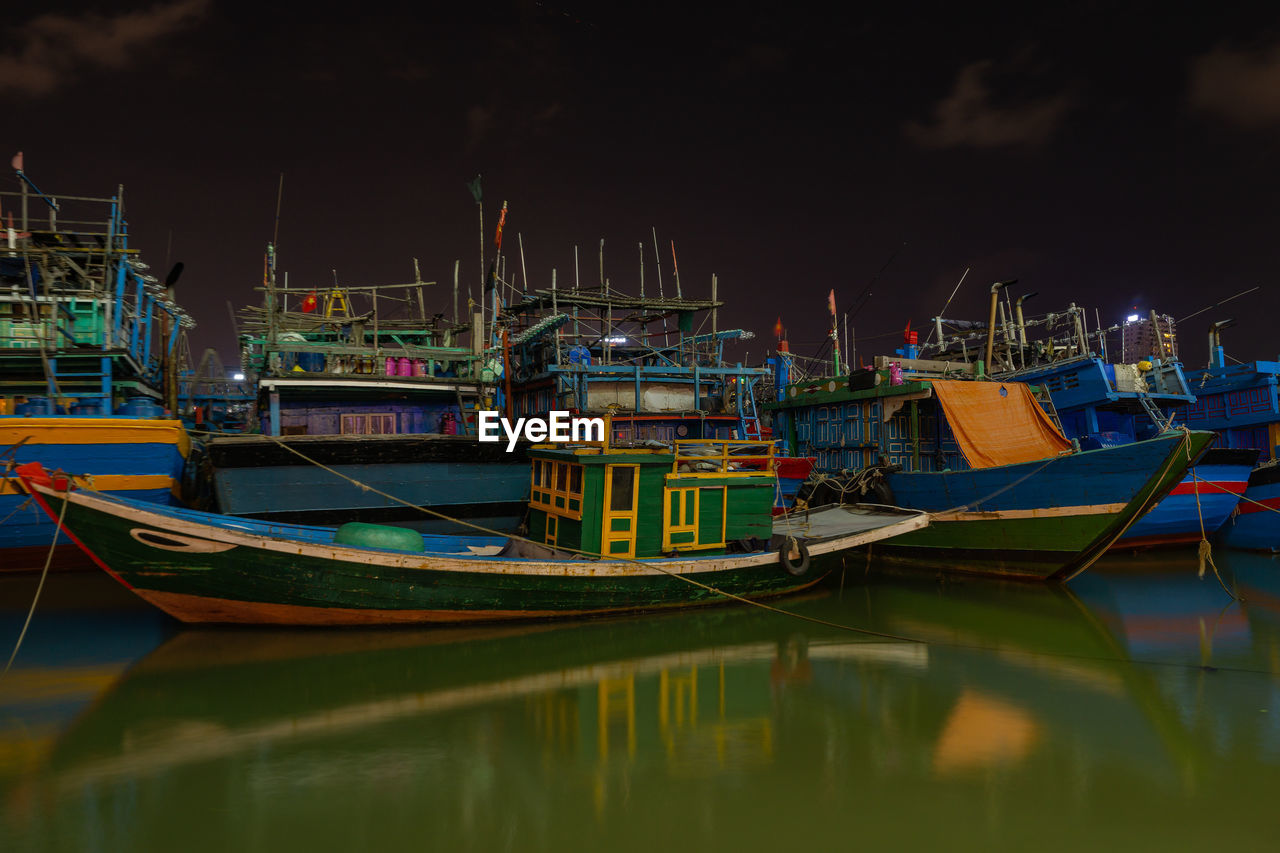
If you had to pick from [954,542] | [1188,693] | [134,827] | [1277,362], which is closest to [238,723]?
[134,827]

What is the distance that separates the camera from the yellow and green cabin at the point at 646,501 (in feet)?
32.8

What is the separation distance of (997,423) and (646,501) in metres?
9.19

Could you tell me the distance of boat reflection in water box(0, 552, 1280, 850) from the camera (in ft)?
15.9

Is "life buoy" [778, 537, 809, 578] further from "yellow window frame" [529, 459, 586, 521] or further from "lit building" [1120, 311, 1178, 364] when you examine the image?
"lit building" [1120, 311, 1178, 364]

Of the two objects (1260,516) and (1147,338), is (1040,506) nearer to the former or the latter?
(1260,516)

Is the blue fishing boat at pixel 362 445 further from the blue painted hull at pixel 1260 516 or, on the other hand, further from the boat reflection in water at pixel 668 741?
the blue painted hull at pixel 1260 516

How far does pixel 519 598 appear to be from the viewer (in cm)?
946

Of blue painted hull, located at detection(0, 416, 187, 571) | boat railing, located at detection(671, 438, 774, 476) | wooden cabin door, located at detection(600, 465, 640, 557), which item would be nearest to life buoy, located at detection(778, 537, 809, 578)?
boat railing, located at detection(671, 438, 774, 476)

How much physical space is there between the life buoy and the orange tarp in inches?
218

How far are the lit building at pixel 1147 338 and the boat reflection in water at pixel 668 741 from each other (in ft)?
45.5

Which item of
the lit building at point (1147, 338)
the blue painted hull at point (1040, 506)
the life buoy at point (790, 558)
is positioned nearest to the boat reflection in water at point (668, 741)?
the life buoy at point (790, 558)

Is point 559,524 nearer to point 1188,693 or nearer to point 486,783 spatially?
point 486,783

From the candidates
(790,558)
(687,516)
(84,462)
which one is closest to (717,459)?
(687,516)

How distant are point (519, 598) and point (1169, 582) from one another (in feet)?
43.1
